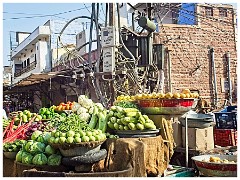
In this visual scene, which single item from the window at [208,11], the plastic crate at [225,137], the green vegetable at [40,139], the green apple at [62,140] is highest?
the window at [208,11]

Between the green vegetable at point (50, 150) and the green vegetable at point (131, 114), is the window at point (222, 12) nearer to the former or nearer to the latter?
the green vegetable at point (131, 114)

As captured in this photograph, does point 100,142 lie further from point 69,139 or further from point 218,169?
point 218,169

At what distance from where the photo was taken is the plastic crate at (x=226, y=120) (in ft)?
21.1

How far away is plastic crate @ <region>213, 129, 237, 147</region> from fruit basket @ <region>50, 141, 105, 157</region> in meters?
3.16

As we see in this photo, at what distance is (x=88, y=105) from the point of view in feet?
14.6

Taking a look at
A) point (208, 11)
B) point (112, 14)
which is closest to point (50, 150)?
point (112, 14)

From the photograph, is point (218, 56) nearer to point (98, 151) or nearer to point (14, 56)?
point (98, 151)

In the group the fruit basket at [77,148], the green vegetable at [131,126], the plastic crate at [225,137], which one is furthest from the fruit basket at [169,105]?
the plastic crate at [225,137]

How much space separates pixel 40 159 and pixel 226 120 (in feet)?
14.0

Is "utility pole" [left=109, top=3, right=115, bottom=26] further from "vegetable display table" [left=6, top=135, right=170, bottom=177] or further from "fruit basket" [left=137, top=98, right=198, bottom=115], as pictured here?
"vegetable display table" [left=6, top=135, right=170, bottom=177]

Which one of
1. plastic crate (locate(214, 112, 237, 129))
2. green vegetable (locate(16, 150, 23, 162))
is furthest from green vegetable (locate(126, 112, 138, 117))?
plastic crate (locate(214, 112, 237, 129))

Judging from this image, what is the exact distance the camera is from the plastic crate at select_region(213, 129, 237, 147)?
5793 millimetres

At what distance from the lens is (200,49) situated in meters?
12.1

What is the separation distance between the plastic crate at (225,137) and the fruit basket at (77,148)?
3.16 meters
